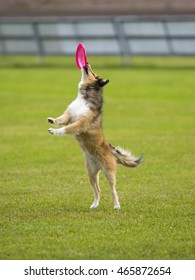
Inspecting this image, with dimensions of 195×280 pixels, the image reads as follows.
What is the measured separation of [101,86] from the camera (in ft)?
35.2

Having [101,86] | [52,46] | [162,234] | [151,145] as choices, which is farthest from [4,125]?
[52,46]

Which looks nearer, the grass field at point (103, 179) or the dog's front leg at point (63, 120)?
the grass field at point (103, 179)

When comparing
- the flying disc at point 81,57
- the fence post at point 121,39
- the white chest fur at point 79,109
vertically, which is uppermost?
the fence post at point 121,39

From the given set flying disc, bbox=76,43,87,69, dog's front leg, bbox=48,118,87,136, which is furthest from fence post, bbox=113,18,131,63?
dog's front leg, bbox=48,118,87,136

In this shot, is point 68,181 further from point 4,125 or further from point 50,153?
point 4,125

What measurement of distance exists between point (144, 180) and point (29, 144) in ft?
14.6

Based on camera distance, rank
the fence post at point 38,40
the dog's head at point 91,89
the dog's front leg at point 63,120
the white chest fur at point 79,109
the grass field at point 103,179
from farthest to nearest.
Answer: the fence post at point 38,40, the dog's head at point 91,89, the white chest fur at point 79,109, the dog's front leg at point 63,120, the grass field at point 103,179

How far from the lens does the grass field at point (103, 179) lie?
8.73 meters

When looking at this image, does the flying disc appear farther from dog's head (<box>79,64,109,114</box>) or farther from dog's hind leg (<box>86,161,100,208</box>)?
dog's hind leg (<box>86,161,100,208</box>)

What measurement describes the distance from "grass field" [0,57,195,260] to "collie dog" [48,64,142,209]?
51cm

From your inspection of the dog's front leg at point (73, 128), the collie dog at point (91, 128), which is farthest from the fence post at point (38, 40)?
the dog's front leg at point (73, 128)

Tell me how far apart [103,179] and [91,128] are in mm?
3326

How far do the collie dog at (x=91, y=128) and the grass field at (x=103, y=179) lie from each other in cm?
51

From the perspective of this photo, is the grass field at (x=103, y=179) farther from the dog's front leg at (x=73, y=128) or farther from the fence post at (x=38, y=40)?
the fence post at (x=38, y=40)
